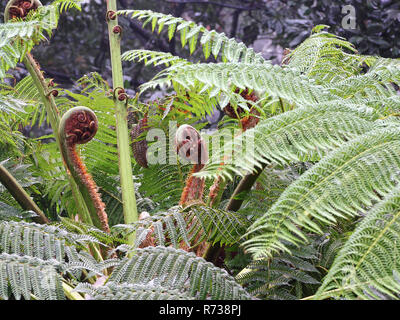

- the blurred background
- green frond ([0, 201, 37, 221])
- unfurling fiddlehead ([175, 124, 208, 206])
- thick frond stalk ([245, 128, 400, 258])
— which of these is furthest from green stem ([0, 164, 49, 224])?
the blurred background

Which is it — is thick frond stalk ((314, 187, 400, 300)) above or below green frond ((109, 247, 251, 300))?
above

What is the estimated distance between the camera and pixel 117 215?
1058 millimetres

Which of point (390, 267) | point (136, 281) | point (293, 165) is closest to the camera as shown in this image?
point (390, 267)

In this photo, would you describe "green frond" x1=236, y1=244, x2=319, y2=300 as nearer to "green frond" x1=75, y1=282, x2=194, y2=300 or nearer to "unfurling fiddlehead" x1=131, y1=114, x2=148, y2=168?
"green frond" x1=75, y1=282, x2=194, y2=300

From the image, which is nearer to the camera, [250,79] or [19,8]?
[250,79]

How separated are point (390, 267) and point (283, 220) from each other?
0.38 feet

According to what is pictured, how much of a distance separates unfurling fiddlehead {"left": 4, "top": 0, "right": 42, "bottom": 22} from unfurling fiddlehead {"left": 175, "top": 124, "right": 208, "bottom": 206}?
0.43m

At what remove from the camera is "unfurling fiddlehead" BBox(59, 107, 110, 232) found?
822 mm

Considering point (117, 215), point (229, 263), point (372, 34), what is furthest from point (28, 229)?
point (372, 34)

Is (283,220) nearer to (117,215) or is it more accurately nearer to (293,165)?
(293,165)

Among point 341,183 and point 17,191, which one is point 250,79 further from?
point 17,191

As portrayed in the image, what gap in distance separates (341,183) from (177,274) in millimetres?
221

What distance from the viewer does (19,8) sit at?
976mm

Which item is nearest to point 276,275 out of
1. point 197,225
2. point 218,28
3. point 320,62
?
point 197,225
